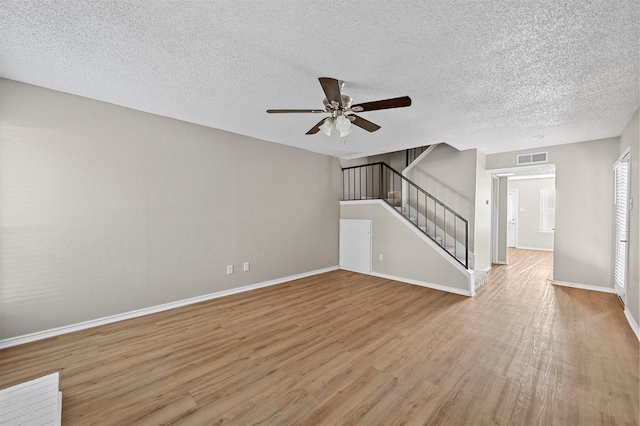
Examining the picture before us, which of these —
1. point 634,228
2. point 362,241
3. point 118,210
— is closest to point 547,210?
point 634,228

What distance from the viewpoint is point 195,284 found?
153 inches

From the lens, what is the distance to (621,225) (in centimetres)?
384

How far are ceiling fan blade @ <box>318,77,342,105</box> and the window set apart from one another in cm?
1002

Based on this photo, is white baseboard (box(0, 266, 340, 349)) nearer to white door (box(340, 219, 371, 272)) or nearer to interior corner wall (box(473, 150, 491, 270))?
white door (box(340, 219, 371, 272))

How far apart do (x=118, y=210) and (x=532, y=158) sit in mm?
7046

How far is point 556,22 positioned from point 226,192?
4091 millimetres

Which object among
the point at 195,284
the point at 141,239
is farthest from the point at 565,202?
the point at 141,239

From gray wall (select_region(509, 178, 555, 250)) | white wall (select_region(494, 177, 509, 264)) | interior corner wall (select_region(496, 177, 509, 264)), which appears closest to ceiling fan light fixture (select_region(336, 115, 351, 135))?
white wall (select_region(494, 177, 509, 264))

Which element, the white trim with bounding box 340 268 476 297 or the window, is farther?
the window

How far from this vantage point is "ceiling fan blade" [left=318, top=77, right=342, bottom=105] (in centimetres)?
203

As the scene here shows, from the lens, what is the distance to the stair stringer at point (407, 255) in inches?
174

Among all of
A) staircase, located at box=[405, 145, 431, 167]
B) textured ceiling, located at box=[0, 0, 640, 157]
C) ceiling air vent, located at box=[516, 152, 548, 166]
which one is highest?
staircase, located at box=[405, 145, 431, 167]

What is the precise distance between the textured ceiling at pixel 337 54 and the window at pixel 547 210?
260 inches

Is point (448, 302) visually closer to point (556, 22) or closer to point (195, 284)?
point (556, 22)
